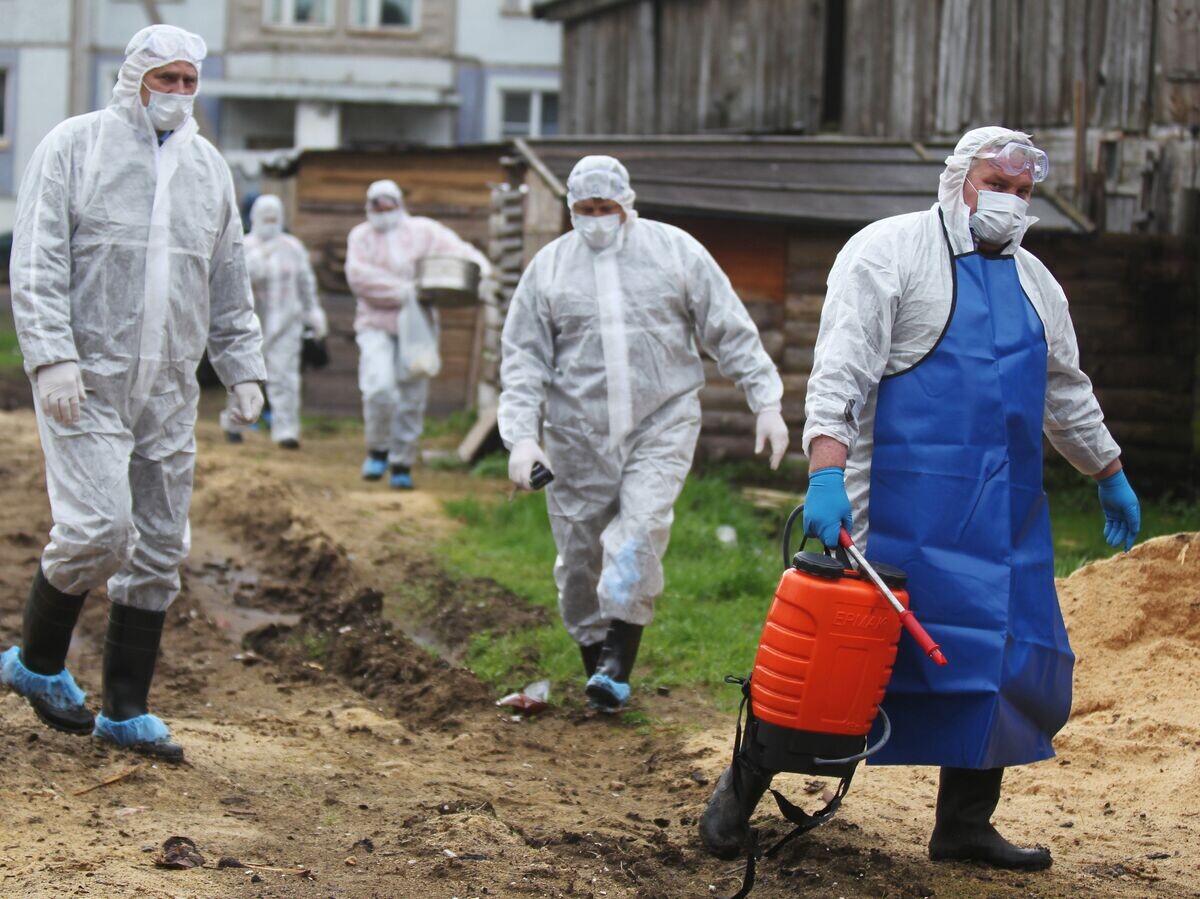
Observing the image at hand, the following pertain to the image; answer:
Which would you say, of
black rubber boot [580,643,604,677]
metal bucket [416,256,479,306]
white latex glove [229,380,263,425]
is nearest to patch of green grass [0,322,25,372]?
metal bucket [416,256,479,306]

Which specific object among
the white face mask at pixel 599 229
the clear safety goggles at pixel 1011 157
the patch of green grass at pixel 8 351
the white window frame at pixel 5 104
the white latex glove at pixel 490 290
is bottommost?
the patch of green grass at pixel 8 351

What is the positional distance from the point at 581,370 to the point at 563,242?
0.54 meters

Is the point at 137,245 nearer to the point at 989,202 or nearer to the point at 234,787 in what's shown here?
the point at 234,787

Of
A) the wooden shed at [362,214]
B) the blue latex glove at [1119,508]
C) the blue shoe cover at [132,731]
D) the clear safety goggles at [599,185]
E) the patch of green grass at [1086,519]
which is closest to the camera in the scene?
the blue latex glove at [1119,508]

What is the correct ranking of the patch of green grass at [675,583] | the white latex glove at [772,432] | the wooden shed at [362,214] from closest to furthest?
the white latex glove at [772,432], the patch of green grass at [675,583], the wooden shed at [362,214]

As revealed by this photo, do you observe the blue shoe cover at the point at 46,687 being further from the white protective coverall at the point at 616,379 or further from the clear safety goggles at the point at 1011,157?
the clear safety goggles at the point at 1011,157

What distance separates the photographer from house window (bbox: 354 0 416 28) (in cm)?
2884

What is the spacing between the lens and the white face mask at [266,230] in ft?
44.2

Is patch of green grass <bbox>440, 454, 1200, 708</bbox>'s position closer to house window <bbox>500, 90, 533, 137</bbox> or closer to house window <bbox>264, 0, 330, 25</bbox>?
house window <bbox>500, 90, 533, 137</bbox>

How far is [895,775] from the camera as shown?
536 centimetres

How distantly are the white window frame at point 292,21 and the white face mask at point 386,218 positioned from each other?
59.1 feet

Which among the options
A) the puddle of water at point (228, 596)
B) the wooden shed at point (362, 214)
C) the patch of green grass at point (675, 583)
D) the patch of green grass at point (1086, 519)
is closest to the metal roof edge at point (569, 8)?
the wooden shed at point (362, 214)

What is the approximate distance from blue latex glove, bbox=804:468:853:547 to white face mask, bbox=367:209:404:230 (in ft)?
27.0

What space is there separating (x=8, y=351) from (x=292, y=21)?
10.1 metres
